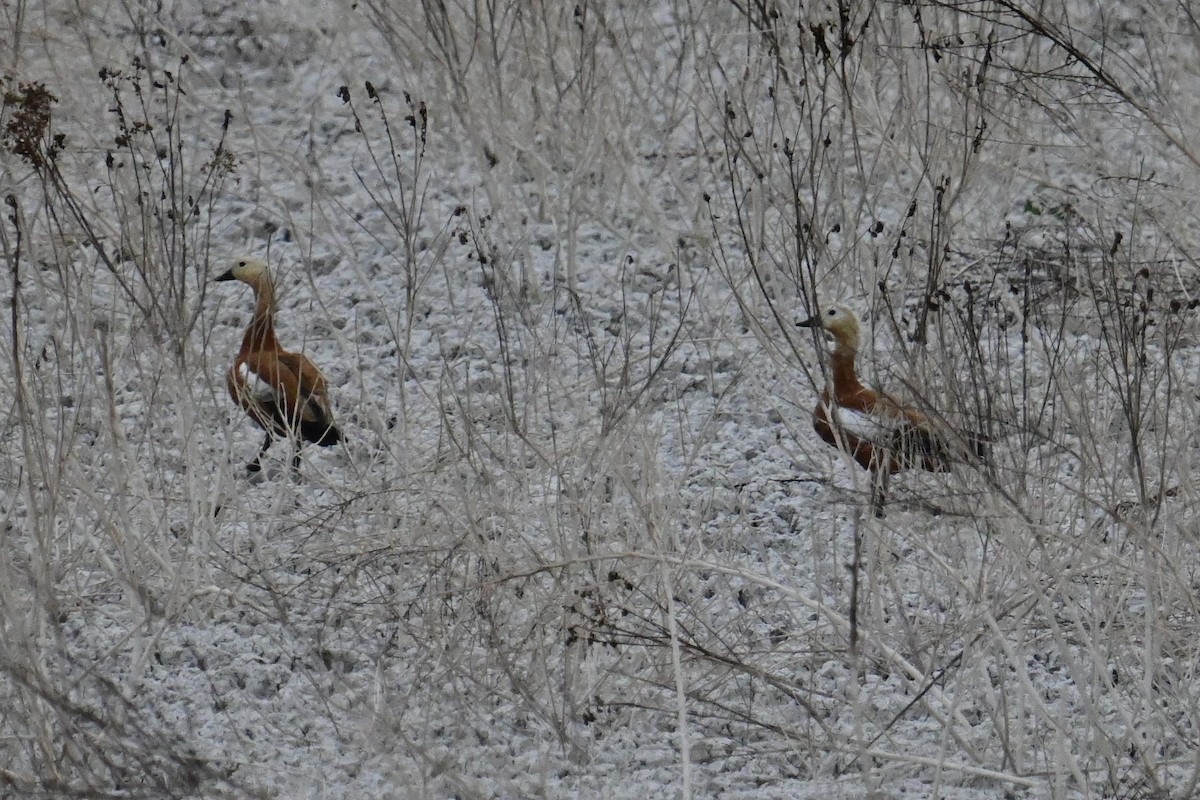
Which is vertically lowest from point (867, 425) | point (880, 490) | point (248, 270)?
point (880, 490)

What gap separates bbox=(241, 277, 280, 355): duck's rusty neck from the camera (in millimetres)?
4559

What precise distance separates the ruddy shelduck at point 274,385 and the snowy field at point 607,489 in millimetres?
113

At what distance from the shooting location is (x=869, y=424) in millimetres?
4035

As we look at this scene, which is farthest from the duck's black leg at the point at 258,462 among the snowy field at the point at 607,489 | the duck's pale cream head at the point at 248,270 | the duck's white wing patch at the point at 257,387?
the duck's pale cream head at the point at 248,270

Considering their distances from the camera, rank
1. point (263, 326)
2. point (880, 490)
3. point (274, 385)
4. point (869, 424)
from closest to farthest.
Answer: point (880, 490), point (869, 424), point (274, 385), point (263, 326)

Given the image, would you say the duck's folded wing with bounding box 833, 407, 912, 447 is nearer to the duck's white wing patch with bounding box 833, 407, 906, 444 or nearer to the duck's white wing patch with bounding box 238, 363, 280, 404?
the duck's white wing patch with bounding box 833, 407, 906, 444

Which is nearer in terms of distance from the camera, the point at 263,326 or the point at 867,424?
the point at 867,424

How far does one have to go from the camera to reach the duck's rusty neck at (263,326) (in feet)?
15.0

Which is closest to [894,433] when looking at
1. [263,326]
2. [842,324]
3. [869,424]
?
[869,424]

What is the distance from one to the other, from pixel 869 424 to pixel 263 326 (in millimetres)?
1701

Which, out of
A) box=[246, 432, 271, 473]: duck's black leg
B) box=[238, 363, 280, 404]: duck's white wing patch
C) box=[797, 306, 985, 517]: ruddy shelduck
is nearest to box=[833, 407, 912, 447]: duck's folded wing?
box=[797, 306, 985, 517]: ruddy shelduck

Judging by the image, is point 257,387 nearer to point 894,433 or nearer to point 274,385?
point 274,385

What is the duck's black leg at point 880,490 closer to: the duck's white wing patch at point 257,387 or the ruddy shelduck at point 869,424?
the ruddy shelduck at point 869,424

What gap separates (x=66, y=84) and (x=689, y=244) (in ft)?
8.16
